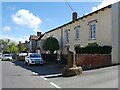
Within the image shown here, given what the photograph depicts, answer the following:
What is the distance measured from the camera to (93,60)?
2455 cm

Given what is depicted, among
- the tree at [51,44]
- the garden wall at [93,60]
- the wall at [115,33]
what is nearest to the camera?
the wall at [115,33]

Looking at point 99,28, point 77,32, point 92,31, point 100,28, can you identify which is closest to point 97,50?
point 100,28

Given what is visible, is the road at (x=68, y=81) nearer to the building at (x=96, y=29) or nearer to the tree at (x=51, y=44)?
the building at (x=96, y=29)

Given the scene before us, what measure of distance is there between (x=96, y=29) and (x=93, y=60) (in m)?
6.03

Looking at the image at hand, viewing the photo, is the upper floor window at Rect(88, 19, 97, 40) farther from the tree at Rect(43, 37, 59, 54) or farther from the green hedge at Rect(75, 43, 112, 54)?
the tree at Rect(43, 37, 59, 54)

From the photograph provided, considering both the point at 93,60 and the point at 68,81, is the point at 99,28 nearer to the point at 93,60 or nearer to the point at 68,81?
the point at 93,60

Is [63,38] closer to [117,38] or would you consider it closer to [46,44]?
[46,44]

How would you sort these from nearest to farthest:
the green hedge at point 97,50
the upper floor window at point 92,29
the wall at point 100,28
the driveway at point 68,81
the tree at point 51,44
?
the driveway at point 68,81
the green hedge at point 97,50
the wall at point 100,28
the upper floor window at point 92,29
the tree at point 51,44

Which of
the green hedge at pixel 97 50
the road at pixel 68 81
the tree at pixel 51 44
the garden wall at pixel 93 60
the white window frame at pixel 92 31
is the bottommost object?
the road at pixel 68 81

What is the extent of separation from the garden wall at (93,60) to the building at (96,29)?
0.73 metres

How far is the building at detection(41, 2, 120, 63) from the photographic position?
24.4 m

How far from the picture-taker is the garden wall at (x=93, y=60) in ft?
79.3

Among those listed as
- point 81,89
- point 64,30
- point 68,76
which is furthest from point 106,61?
point 64,30

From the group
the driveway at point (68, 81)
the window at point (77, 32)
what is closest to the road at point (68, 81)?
the driveway at point (68, 81)
